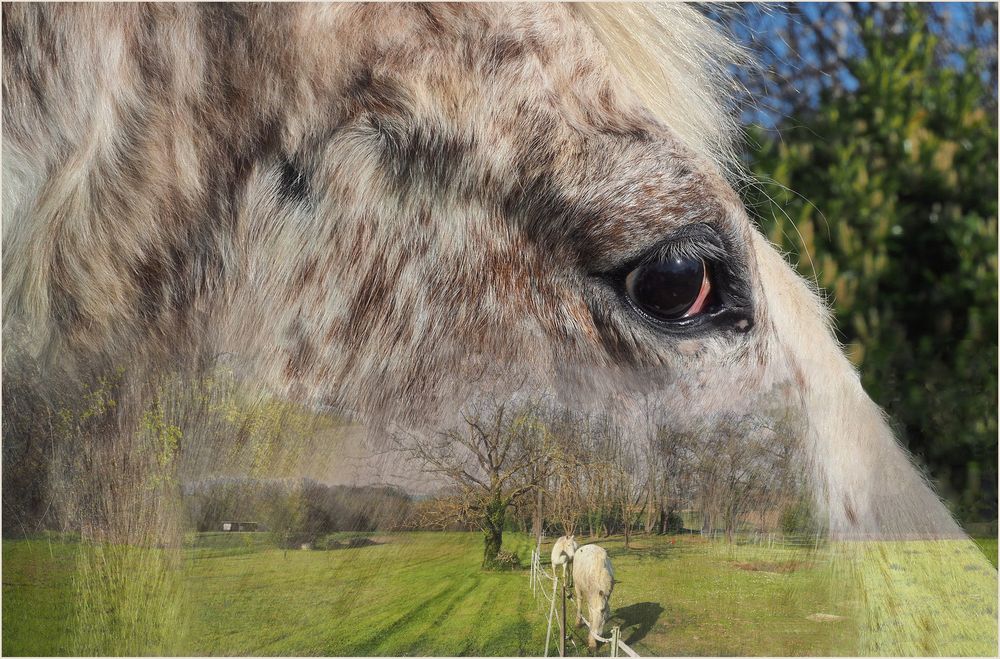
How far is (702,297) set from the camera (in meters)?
0.82

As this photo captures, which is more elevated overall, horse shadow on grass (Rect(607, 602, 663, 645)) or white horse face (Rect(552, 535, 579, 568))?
white horse face (Rect(552, 535, 579, 568))

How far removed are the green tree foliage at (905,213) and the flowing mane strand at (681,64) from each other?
2.94ft

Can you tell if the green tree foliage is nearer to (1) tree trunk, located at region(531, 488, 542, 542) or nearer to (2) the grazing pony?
(2) the grazing pony

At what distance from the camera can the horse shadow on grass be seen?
0.76 meters

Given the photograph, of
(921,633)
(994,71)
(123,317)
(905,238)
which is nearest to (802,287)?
(921,633)

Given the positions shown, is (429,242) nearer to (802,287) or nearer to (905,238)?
(802,287)

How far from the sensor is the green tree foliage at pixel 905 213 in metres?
1.89

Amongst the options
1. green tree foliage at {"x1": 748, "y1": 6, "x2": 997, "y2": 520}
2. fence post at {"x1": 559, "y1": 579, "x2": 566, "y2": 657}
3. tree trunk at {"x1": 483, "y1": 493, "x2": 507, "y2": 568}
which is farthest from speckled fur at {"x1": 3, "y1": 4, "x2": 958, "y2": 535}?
green tree foliage at {"x1": 748, "y1": 6, "x2": 997, "y2": 520}

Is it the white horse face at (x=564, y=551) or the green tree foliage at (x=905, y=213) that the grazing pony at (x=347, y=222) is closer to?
the white horse face at (x=564, y=551)

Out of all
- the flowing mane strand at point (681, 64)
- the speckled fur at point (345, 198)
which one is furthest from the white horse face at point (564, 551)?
the flowing mane strand at point (681, 64)

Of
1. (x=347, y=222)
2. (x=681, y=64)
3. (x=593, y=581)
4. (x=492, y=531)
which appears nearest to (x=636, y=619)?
(x=593, y=581)

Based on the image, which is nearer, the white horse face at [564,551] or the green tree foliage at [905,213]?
the white horse face at [564,551]

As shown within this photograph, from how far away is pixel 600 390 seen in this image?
0.79 meters

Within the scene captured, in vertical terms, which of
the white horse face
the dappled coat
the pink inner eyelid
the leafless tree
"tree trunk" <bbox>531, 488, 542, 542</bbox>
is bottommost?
the dappled coat
